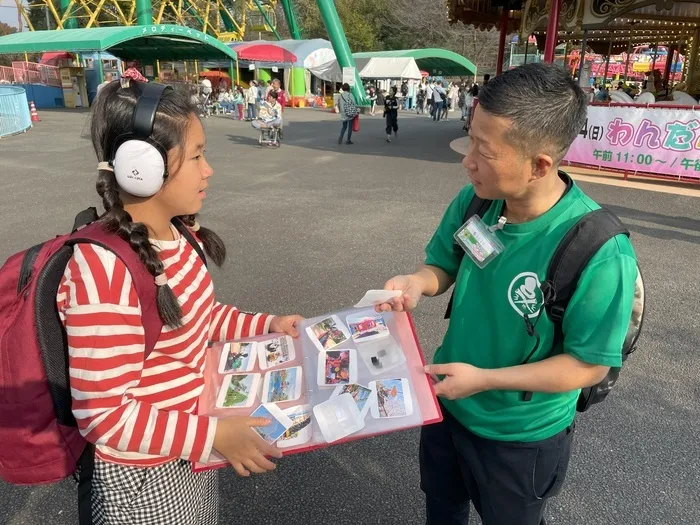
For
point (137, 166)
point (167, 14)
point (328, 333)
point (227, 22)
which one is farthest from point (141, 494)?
point (227, 22)

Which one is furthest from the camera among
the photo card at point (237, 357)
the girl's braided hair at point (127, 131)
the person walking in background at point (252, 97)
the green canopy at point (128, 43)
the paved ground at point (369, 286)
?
the person walking in background at point (252, 97)

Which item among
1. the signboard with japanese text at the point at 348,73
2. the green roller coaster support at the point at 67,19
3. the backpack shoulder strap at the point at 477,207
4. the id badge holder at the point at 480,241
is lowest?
the id badge holder at the point at 480,241

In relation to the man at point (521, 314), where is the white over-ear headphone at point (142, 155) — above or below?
above

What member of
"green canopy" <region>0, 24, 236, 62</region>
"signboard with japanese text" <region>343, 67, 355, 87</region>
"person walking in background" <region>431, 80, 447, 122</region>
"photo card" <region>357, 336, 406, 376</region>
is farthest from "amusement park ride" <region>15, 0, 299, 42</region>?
"photo card" <region>357, 336, 406, 376</region>

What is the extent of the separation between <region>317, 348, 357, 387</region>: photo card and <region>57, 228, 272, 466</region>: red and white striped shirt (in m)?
0.34

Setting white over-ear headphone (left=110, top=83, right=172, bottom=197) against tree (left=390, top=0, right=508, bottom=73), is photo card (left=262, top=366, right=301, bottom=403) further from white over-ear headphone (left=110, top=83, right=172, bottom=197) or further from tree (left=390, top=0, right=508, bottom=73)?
tree (left=390, top=0, right=508, bottom=73)

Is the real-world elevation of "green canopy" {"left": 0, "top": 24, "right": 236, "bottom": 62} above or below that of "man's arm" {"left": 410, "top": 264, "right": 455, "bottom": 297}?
above

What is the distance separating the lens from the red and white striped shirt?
1088 millimetres

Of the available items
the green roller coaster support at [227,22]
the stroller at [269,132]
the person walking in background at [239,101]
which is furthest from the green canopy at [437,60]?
the stroller at [269,132]

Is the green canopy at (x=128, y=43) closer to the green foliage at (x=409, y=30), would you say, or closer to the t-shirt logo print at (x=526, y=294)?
the green foliage at (x=409, y=30)

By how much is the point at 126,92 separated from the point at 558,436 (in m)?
1.53

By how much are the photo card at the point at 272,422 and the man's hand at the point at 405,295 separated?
0.44m

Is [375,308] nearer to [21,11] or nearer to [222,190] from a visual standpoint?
[222,190]

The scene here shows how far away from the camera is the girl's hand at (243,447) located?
3.98 ft
